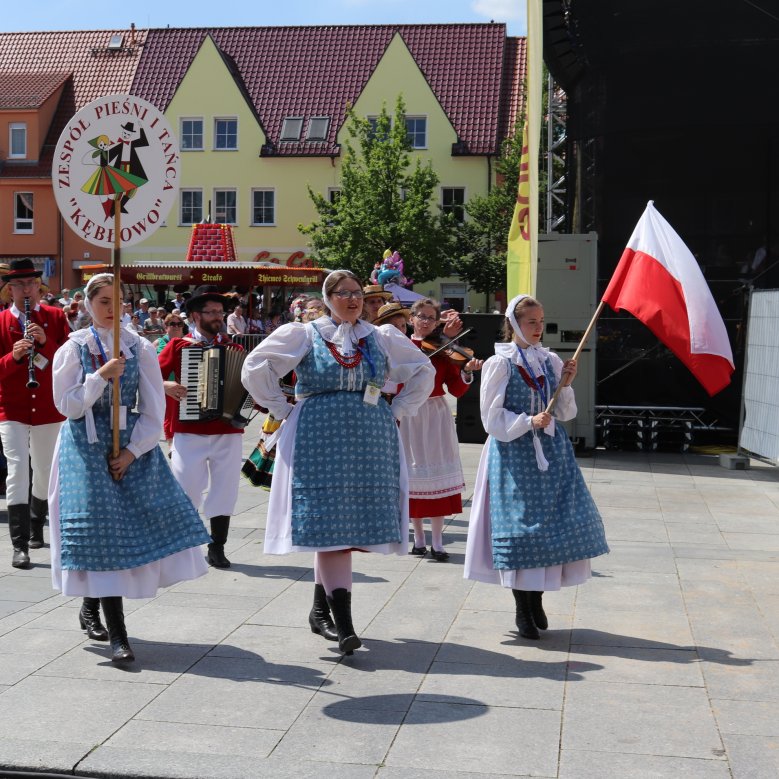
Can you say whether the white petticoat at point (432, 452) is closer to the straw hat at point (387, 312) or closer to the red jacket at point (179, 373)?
the straw hat at point (387, 312)

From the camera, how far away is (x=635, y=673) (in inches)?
224

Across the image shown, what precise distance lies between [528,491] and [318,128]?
139 ft

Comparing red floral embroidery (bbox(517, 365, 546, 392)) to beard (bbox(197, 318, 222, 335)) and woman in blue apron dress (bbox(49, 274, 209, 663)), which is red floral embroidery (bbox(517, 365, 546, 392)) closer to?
woman in blue apron dress (bbox(49, 274, 209, 663))

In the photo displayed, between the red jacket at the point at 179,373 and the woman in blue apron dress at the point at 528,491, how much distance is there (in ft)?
7.32

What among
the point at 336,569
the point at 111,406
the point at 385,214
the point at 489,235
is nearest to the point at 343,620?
the point at 336,569

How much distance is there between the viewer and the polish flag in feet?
20.8

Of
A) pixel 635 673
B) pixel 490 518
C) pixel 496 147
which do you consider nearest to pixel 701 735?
pixel 635 673

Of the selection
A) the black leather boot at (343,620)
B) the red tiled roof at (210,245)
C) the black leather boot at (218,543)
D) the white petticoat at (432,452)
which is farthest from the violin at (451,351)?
the red tiled roof at (210,245)

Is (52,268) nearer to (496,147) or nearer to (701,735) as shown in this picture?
(496,147)

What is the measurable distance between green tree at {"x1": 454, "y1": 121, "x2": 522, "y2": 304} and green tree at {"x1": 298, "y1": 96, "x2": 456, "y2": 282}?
97cm

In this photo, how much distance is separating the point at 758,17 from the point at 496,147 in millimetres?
29963

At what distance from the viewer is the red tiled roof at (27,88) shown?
4716cm

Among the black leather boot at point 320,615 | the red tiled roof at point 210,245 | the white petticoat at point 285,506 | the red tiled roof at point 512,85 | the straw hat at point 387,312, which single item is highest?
the red tiled roof at point 512,85

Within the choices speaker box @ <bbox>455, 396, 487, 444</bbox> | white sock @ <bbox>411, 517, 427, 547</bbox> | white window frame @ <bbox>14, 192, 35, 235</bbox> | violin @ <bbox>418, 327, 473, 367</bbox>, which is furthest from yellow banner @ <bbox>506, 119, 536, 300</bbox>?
white window frame @ <bbox>14, 192, 35, 235</bbox>
